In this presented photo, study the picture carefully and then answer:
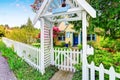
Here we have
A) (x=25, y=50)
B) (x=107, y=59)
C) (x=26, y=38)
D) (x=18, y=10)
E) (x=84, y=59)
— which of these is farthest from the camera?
(x=18, y=10)

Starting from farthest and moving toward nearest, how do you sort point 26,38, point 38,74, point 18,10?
point 18,10 < point 26,38 < point 38,74

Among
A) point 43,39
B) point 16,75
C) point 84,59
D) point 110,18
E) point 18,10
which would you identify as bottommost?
point 16,75

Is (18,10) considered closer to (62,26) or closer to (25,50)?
(62,26)

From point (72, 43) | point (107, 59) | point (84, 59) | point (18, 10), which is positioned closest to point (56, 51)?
point (84, 59)

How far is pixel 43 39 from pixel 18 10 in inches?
1155

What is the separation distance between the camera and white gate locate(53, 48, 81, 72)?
8.74m

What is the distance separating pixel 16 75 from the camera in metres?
7.70

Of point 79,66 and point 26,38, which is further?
point 26,38

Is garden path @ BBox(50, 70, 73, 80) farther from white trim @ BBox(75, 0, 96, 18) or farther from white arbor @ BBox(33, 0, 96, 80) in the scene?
white trim @ BBox(75, 0, 96, 18)

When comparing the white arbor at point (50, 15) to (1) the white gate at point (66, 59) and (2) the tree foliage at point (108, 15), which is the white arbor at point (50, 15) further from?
(2) the tree foliage at point (108, 15)

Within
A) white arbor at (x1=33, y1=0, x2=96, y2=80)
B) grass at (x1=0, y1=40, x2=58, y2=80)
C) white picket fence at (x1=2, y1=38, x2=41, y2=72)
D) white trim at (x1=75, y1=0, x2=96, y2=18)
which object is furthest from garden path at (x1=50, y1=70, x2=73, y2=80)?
white trim at (x1=75, y1=0, x2=96, y2=18)

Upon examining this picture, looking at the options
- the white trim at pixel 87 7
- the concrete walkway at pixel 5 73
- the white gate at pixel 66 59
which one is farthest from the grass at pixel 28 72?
the white trim at pixel 87 7

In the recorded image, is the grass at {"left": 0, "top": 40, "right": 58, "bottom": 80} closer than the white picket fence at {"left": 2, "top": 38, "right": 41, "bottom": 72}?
Yes

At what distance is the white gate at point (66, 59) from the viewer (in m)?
8.74
